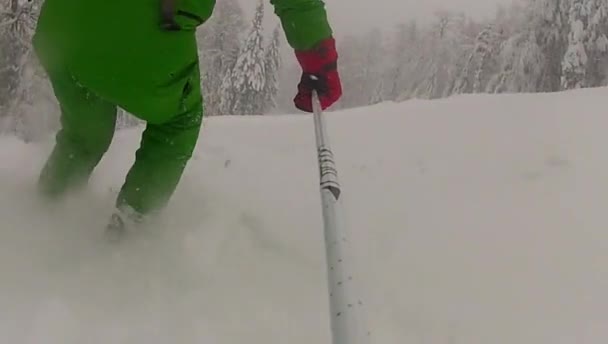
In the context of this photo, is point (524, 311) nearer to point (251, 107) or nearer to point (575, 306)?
point (575, 306)

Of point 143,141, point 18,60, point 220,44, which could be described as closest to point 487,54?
point 220,44

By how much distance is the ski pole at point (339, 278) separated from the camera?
129 centimetres

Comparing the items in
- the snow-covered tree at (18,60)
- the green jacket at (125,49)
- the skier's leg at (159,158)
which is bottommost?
the skier's leg at (159,158)

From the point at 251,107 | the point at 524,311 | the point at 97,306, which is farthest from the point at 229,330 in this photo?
the point at 251,107

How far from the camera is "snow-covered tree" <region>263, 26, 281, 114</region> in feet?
91.3

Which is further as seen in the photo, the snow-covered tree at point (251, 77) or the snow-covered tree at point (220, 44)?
the snow-covered tree at point (220, 44)

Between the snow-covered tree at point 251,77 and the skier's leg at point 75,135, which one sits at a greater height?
the snow-covered tree at point 251,77

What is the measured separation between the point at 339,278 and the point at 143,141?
→ 1481mm

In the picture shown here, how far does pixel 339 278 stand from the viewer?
1.44 metres

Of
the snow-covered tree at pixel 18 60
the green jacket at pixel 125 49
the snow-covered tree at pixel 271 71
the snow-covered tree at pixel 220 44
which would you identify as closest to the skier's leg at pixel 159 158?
the green jacket at pixel 125 49

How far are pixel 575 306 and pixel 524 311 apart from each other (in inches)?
7.1

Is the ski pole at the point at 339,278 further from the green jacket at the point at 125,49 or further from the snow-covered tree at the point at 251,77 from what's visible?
the snow-covered tree at the point at 251,77

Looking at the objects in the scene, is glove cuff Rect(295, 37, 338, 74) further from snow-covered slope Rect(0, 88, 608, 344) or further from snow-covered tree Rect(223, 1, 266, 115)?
snow-covered tree Rect(223, 1, 266, 115)

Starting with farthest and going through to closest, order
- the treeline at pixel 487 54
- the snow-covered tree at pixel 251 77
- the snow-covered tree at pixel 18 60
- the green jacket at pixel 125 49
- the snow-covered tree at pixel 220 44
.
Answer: the snow-covered tree at pixel 220 44, the snow-covered tree at pixel 251 77, the treeline at pixel 487 54, the snow-covered tree at pixel 18 60, the green jacket at pixel 125 49
